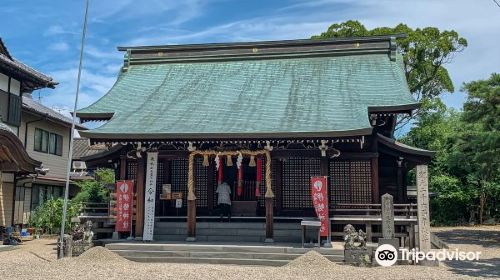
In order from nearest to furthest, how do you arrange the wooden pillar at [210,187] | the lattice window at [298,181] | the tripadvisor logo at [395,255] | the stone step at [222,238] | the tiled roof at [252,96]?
the tripadvisor logo at [395,255] < the tiled roof at [252,96] < the stone step at [222,238] < the lattice window at [298,181] < the wooden pillar at [210,187]

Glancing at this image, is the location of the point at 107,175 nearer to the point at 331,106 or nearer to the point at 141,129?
the point at 141,129

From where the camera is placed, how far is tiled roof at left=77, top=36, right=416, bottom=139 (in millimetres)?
15336

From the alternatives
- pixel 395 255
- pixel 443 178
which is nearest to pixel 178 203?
pixel 395 255

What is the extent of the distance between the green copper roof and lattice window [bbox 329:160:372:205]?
6.23ft

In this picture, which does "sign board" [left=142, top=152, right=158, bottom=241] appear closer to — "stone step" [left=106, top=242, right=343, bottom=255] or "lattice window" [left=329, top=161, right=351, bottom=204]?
"stone step" [left=106, top=242, right=343, bottom=255]

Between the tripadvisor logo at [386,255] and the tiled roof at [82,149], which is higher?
the tiled roof at [82,149]

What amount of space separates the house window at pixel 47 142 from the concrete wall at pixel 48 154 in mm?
194

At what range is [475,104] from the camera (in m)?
19.0

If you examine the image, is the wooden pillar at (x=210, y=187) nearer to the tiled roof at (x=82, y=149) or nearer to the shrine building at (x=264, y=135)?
the shrine building at (x=264, y=135)

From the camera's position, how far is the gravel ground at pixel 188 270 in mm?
11297

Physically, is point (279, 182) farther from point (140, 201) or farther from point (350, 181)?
point (140, 201)

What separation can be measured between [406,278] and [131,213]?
9136 mm

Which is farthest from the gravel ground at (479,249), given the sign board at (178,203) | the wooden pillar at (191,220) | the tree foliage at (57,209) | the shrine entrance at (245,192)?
the tree foliage at (57,209)

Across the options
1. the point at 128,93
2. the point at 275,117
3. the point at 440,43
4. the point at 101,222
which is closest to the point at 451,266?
the point at 275,117
